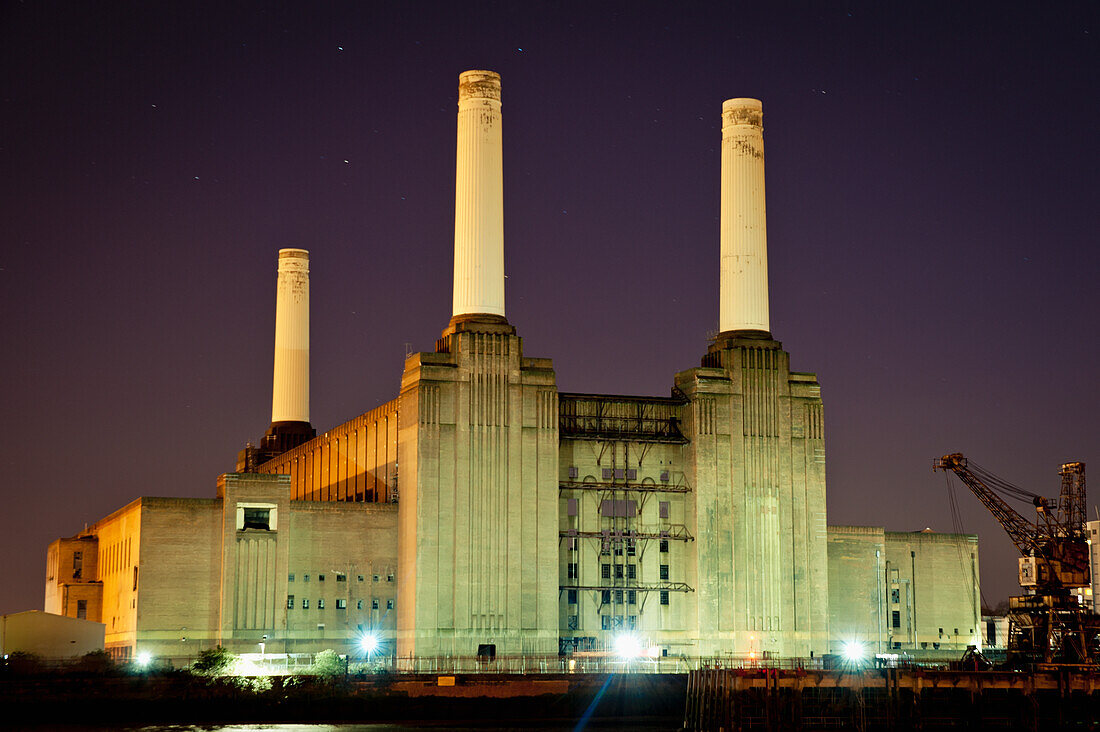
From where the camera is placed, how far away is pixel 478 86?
107125 millimetres

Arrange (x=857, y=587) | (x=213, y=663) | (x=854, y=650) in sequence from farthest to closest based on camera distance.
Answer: (x=857, y=587), (x=854, y=650), (x=213, y=663)

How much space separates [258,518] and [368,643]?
410 inches

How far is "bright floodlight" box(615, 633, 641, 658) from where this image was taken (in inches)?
4193

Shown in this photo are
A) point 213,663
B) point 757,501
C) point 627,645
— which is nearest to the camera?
point 213,663

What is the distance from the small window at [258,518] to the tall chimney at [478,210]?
1742 cm

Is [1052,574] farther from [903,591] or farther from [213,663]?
[213,663]

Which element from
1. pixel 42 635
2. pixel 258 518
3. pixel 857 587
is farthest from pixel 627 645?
pixel 42 635

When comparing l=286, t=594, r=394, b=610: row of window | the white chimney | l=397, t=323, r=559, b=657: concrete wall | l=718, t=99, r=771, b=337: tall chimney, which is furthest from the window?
the white chimney

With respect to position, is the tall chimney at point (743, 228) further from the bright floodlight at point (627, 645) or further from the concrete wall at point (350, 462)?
the concrete wall at point (350, 462)

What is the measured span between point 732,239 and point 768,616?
83.8ft

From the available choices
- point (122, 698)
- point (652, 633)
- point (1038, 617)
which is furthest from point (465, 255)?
point (1038, 617)

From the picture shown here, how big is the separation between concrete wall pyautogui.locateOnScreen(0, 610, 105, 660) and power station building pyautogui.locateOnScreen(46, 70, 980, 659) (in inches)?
117

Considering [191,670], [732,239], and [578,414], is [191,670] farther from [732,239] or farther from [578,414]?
[732,239]

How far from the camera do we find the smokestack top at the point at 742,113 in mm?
113438
